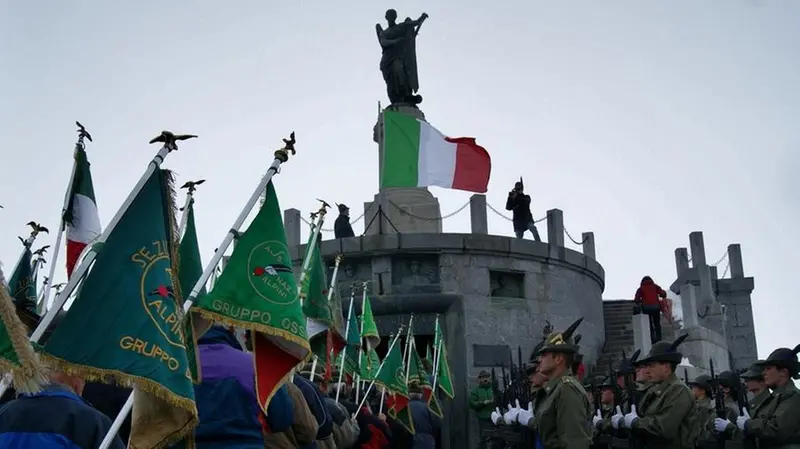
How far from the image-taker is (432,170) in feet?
56.1

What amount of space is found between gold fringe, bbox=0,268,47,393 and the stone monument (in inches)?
617

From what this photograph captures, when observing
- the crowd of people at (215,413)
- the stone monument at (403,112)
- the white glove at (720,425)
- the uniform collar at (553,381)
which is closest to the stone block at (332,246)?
the stone monument at (403,112)

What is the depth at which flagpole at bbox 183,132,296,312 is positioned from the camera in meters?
4.63

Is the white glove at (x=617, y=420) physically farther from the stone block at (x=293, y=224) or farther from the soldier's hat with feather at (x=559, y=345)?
the stone block at (x=293, y=224)

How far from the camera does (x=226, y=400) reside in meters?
4.64

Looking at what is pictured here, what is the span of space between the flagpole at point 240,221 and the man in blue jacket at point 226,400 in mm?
341

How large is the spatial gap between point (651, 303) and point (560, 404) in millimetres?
12140

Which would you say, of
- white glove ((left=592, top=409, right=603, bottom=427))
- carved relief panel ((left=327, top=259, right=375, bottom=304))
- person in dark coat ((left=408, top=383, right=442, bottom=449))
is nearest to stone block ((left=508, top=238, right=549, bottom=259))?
carved relief panel ((left=327, top=259, right=375, bottom=304))

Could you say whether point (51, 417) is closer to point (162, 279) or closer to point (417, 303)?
point (162, 279)

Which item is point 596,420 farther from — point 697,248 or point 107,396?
point 697,248

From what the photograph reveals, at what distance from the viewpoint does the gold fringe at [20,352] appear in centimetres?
267

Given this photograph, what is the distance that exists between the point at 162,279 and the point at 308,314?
16.5 ft

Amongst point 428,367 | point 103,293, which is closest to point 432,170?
point 428,367

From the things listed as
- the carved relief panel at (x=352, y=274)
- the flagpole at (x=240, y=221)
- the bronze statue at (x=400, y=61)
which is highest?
the bronze statue at (x=400, y=61)
